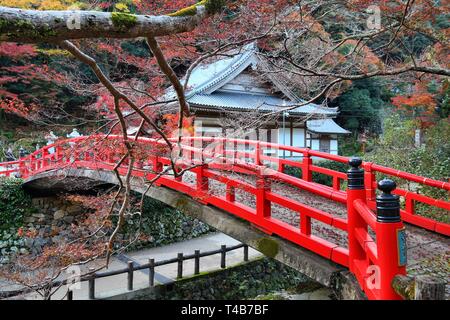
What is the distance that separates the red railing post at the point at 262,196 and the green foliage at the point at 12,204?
917 centimetres

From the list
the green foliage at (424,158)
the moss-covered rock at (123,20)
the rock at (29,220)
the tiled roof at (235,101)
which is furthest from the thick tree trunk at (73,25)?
the tiled roof at (235,101)

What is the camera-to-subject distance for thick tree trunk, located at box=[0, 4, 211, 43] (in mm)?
1929

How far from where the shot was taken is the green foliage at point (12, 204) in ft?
34.9

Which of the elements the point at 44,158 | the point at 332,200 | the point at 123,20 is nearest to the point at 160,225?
the point at 44,158

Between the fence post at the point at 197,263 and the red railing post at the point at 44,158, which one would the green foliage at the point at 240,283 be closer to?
the fence post at the point at 197,263

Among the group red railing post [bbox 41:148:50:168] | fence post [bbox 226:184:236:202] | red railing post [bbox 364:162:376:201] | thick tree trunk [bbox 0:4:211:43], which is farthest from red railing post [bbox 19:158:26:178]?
thick tree trunk [bbox 0:4:211:43]

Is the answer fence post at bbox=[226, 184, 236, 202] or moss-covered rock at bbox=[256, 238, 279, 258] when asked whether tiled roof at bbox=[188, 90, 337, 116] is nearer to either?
fence post at bbox=[226, 184, 236, 202]

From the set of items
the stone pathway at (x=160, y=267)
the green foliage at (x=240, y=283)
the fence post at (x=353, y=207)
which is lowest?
the green foliage at (x=240, y=283)

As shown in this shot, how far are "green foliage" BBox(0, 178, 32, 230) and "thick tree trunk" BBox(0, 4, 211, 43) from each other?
10.4 metres

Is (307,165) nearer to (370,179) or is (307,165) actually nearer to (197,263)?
(370,179)

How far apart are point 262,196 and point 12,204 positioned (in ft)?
30.8

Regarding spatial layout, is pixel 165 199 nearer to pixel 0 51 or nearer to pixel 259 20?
pixel 259 20

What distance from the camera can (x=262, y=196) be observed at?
4.49 m
